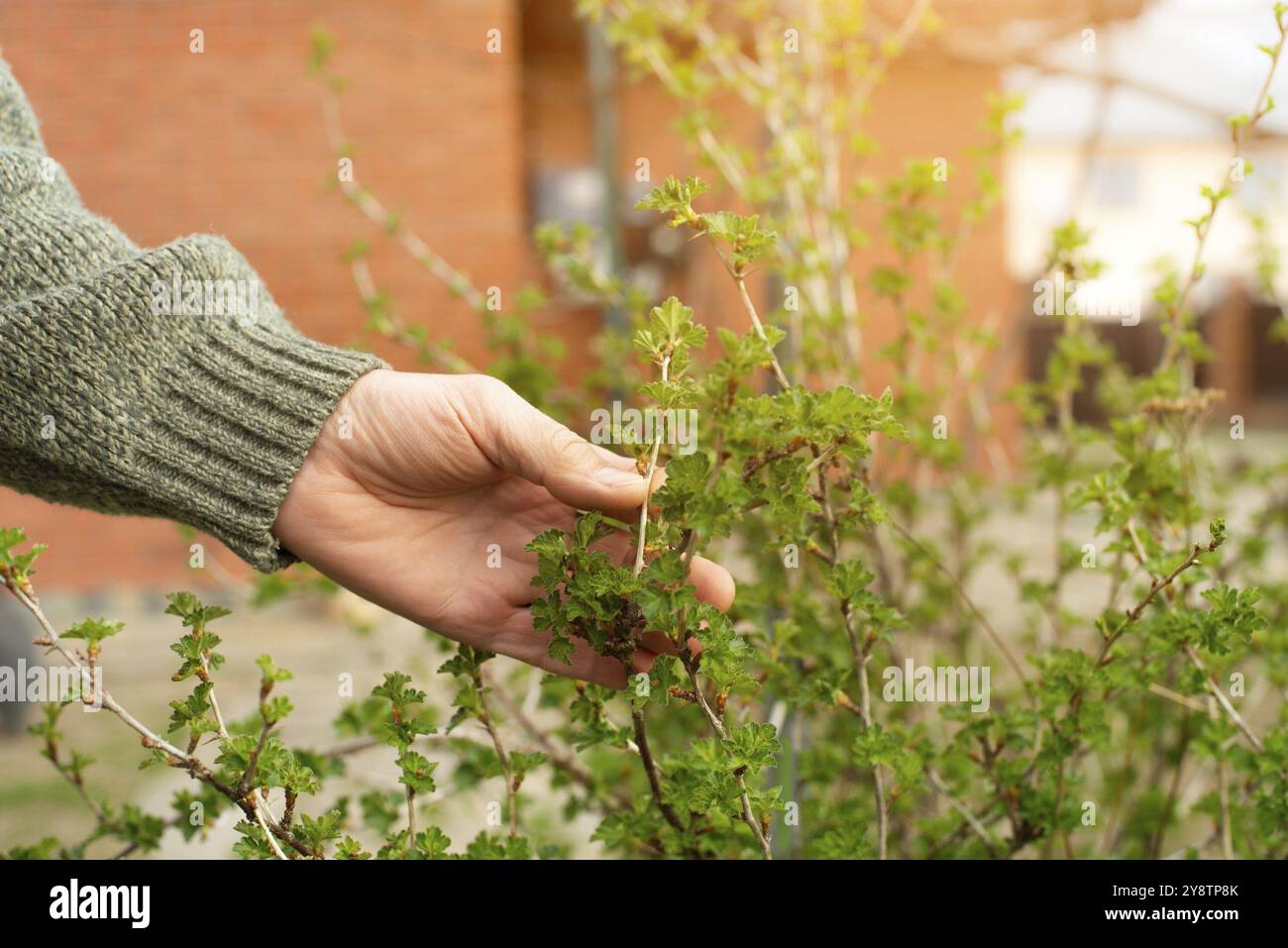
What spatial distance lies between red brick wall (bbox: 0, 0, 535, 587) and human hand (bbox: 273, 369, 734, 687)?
13.0 feet

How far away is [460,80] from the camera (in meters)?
5.39

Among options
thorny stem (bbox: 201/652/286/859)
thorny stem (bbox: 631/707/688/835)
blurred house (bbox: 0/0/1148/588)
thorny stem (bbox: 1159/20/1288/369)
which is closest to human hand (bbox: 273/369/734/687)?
thorny stem (bbox: 631/707/688/835)

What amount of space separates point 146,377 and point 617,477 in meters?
0.57

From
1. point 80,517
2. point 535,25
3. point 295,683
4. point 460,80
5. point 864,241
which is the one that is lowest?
point 295,683

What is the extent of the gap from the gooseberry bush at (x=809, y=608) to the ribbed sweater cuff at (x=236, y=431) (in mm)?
178

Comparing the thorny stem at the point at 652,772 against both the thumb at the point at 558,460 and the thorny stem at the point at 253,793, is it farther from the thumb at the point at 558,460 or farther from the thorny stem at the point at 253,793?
the thorny stem at the point at 253,793

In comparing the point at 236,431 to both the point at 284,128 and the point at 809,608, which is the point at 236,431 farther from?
the point at 284,128

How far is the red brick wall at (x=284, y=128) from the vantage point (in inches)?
211

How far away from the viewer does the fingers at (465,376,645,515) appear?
1143 mm

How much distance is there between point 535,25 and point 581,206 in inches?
45.6

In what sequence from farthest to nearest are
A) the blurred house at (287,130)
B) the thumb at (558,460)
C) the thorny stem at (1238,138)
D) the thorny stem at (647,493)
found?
the blurred house at (287,130)
the thorny stem at (1238,138)
the thumb at (558,460)
the thorny stem at (647,493)

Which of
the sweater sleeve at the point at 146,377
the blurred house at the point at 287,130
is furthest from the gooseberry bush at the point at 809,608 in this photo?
the blurred house at the point at 287,130
